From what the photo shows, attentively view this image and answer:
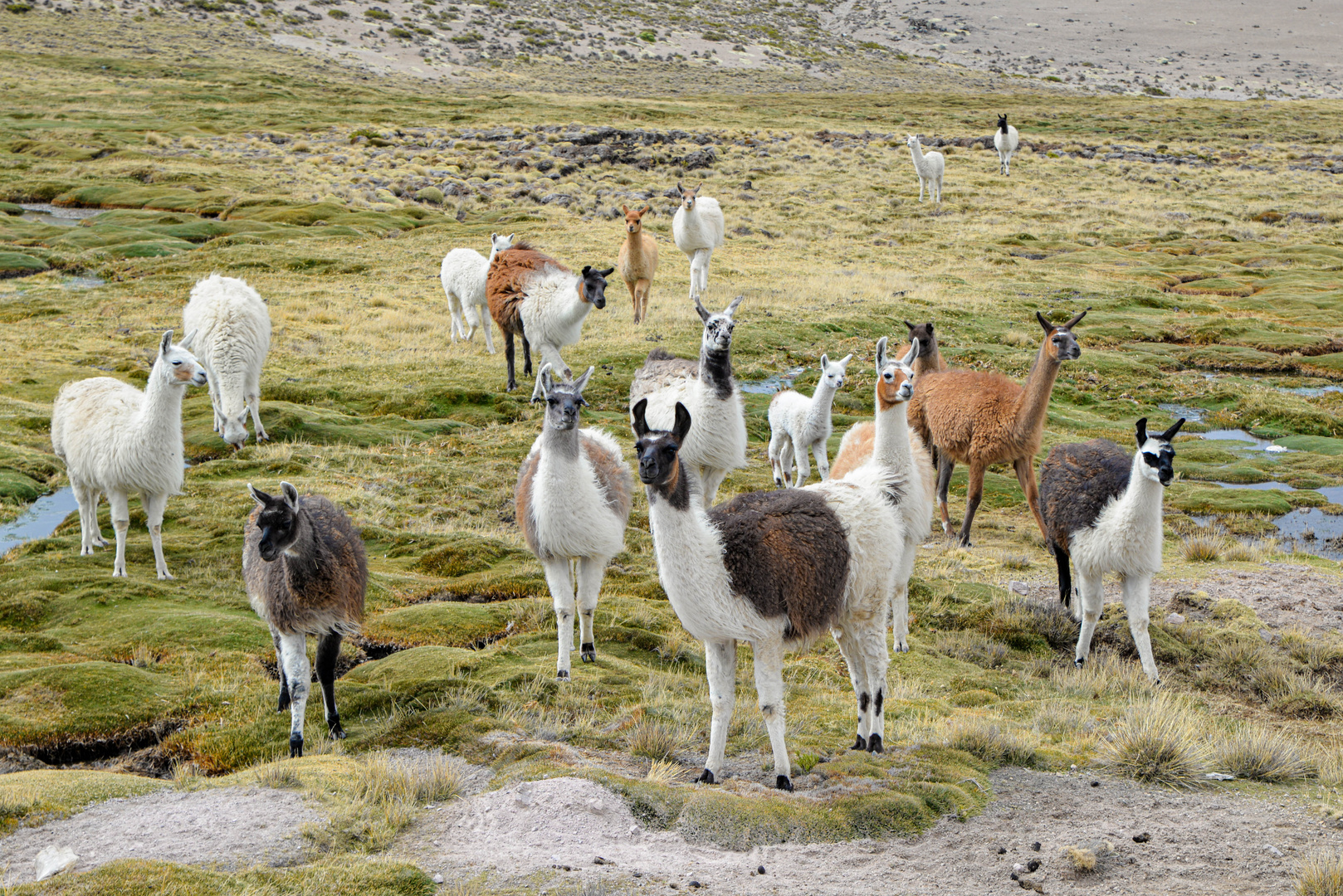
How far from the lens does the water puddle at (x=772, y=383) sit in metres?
16.7

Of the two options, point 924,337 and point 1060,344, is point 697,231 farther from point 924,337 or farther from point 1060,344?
point 1060,344

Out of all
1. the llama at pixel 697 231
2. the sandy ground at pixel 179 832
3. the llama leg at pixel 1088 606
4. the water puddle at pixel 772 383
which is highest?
the llama at pixel 697 231

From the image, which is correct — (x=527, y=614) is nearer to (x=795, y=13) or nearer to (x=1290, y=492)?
(x=1290, y=492)

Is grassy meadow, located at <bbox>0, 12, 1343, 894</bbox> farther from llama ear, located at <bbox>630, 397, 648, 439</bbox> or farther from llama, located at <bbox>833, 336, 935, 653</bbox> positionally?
llama ear, located at <bbox>630, 397, 648, 439</bbox>

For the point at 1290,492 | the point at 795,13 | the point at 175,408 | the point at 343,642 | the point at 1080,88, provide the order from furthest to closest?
the point at 795,13, the point at 1080,88, the point at 1290,492, the point at 175,408, the point at 343,642

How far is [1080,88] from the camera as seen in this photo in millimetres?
97188

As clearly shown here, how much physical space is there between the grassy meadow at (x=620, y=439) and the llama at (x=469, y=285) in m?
0.89

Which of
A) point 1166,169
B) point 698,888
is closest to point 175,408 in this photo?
point 698,888

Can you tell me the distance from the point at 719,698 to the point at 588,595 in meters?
2.12

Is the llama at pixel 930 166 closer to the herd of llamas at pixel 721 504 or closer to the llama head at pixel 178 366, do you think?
the herd of llamas at pixel 721 504

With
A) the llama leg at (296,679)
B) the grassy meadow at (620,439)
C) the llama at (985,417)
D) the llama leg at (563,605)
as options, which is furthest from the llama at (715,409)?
the llama leg at (296,679)

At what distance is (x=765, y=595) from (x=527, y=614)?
3606 millimetres

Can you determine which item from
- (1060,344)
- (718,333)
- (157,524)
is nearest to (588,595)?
(718,333)

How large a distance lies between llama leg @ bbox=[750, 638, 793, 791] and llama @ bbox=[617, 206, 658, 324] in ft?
45.6
